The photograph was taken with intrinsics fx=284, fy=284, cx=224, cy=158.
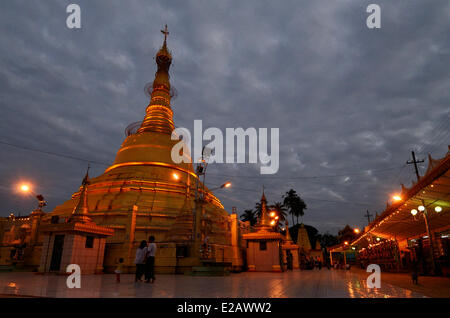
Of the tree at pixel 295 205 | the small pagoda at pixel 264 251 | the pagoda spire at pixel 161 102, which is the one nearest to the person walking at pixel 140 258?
the small pagoda at pixel 264 251

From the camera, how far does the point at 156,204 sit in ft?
87.7

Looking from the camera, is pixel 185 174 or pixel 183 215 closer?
pixel 183 215

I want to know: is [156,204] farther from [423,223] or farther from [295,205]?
[295,205]

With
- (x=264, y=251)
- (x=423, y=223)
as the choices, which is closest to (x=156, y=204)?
(x=264, y=251)

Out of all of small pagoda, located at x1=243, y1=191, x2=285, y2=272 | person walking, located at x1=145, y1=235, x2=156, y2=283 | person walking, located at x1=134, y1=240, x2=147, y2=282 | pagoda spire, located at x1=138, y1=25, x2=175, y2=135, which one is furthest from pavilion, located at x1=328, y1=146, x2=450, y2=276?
pagoda spire, located at x1=138, y1=25, x2=175, y2=135

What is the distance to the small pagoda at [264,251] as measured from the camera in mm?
24047

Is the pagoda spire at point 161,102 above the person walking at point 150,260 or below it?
above

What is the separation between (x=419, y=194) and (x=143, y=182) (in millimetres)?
23058

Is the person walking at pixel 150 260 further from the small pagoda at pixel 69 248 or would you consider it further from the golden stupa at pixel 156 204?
the small pagoda at pixel 69 248

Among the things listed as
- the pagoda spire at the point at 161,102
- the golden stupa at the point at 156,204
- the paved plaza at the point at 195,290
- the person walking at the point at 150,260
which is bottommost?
the paved plaza at the point at 195,290

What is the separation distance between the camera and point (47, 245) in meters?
17.5

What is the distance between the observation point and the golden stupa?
1911cm

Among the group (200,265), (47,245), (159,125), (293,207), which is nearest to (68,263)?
(47,245)
